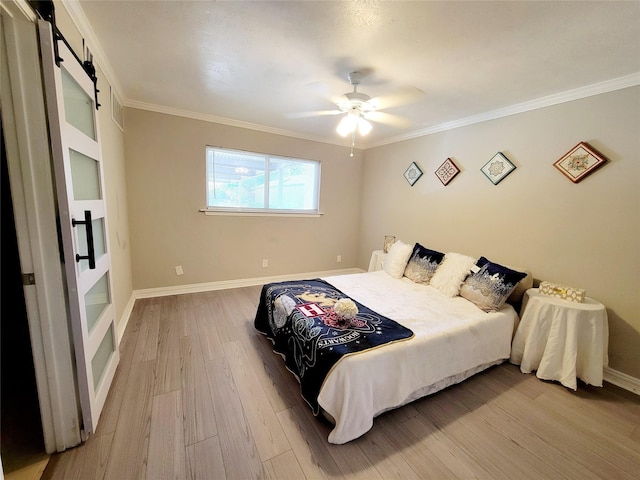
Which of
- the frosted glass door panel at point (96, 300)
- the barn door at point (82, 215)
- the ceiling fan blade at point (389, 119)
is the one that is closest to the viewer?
the barn door at point (82, 215)

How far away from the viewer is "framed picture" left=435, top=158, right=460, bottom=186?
128 inches

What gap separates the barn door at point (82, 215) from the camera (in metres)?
1.19

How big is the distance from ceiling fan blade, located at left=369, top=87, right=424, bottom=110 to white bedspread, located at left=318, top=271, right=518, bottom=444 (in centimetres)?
187

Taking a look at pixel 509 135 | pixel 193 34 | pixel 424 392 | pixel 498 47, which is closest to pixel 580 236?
pixel 509 135

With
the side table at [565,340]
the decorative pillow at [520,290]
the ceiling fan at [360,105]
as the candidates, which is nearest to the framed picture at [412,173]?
the ceiling fan at [360,105]

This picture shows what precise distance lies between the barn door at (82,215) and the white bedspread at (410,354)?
1333mm

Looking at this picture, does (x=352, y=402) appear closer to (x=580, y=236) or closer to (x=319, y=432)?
(x=319, y=432)

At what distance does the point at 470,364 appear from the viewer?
6.54 ft

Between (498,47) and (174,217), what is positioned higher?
(498,47)

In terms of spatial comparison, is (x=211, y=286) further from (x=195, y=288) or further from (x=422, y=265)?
(x=422, y=265)

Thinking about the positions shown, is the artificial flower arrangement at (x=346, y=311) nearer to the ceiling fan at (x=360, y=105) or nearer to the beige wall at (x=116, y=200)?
the ceiling fan at (x=360, y=105)

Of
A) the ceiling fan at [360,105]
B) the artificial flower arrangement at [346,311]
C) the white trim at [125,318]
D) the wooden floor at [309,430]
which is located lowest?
the wooden floor at [309,430]

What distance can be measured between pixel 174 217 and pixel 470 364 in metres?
3.60

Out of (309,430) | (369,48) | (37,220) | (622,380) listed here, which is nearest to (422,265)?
(622,380)
